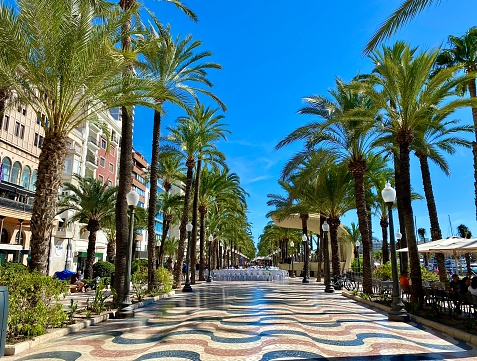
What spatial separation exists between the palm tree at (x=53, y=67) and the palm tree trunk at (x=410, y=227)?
33.6ft

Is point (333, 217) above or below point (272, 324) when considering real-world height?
above

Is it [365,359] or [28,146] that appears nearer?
[365,359]

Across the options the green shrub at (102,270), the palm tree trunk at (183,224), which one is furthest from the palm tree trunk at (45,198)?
the green shrub at (102,270)

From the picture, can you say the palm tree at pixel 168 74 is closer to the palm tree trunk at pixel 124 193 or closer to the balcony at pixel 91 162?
the palm tree trunk at pixel 124 193

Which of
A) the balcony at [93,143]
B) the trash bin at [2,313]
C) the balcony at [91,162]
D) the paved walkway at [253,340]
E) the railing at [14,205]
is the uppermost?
the balcony at [93,143]

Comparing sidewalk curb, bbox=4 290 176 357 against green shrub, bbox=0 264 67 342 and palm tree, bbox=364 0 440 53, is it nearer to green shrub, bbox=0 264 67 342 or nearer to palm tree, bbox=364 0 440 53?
green shrub, bbox=0 264 67 342

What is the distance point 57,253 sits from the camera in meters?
39.3

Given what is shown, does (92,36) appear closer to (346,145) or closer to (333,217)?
(346,145)

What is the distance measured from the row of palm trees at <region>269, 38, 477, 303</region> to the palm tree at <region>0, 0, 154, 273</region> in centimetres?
911

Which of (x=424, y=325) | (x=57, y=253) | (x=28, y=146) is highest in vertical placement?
(x=28, y=146)

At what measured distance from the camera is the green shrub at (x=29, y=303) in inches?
300

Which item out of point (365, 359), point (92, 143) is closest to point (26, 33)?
point (365, 359)

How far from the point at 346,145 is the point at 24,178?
28381 millimetres

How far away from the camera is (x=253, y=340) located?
8156 millimetres
